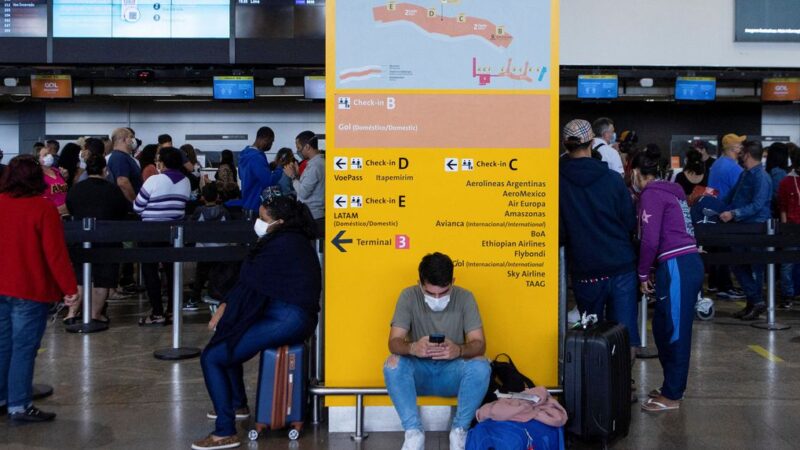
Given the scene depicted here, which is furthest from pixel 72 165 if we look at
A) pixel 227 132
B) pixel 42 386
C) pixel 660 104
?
pixel 660 104

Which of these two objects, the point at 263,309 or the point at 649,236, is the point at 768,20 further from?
the point at 263,309

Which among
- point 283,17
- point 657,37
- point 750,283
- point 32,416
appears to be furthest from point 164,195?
point 657,37

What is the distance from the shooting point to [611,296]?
20.6 feet

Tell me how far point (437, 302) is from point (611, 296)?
1.39 metres

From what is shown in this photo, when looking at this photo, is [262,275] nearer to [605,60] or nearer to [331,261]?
[331,261]

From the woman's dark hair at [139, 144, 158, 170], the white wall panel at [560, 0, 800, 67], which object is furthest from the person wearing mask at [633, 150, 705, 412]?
the white wall panel at [560, 0, 800, 67]

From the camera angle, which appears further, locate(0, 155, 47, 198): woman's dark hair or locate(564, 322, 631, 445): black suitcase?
locate(0, 155, 47, 198): woman's dark hair

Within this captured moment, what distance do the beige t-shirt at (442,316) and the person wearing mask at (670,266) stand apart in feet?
4.40

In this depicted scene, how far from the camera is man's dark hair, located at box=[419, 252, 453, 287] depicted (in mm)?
5289

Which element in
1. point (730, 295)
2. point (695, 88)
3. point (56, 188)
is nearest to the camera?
point (56, 188)

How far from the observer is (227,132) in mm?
18516

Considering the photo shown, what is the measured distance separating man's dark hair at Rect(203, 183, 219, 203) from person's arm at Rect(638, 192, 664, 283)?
16.2 ft

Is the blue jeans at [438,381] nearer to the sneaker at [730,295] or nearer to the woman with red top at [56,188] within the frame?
the woman with red top at [56,188]

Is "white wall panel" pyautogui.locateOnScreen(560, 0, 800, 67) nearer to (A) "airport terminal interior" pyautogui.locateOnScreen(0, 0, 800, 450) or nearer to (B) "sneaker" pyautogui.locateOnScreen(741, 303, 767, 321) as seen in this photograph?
(B) "sneaker" pyautogui.locateOnScreen(741, 303, 767, 321)
